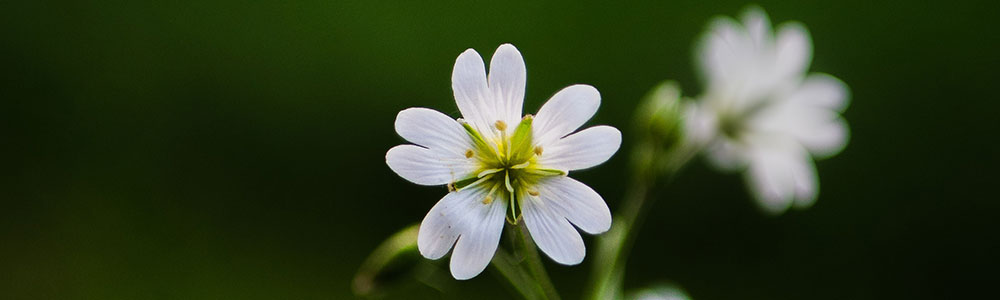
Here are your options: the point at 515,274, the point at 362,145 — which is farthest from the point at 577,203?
the point at 362,145

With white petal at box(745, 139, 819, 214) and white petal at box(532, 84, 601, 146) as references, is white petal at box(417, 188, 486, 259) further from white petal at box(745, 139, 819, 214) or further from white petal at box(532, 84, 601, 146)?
white petal at box(745, 139, 819, 214)

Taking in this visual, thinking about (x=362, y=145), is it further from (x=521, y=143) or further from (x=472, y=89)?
(x=472, y=89)

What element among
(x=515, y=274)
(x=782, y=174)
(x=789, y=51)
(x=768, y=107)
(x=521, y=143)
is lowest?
(x=515, y=274)

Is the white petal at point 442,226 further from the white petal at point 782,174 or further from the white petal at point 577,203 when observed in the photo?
the white petal at point 782,174

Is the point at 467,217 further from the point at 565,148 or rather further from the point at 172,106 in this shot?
the point at 172,106

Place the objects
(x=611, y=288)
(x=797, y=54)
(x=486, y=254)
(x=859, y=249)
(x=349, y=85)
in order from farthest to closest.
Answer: (x=349, y=85) → (x=859, y=249) → (x=797, y=54) → (x=611, y=288) → (x=486, y=254)

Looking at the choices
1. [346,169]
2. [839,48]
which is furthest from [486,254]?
[839,48]

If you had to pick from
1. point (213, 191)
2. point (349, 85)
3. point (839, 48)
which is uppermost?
point (839, 48)
